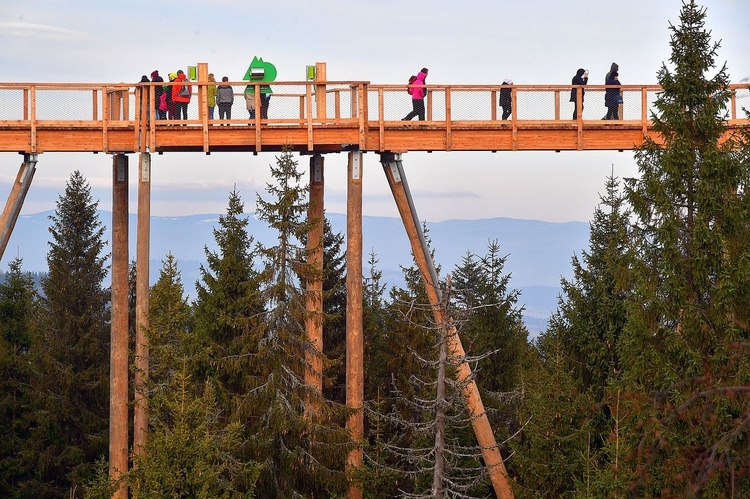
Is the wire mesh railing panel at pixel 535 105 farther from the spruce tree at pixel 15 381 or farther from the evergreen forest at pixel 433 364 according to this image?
the spruce tree at pixel 15 381

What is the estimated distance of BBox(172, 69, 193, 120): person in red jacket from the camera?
24250 millimetres

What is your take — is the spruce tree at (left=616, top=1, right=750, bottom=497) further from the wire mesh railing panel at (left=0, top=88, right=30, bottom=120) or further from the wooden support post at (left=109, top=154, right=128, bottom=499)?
the wire mesh railing panel at (left=0, top=88, right=30, bottom=120)

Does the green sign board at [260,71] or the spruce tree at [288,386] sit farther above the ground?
the green sign board at [260,71]

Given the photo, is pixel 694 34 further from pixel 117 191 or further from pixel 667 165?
pixel 117 191

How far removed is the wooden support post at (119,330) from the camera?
81.4 ft

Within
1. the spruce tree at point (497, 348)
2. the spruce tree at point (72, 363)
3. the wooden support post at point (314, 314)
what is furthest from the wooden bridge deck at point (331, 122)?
the spruce tree at point (72, 363)

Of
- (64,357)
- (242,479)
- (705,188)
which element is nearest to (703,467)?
(705,188)

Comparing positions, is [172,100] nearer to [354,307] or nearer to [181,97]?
[181,97]

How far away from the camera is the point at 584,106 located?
2472 centimetres

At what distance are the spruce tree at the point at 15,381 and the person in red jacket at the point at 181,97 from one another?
53.2 feet

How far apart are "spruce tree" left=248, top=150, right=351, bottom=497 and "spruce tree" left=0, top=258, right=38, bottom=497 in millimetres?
14543

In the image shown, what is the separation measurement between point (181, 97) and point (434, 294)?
23.6ft

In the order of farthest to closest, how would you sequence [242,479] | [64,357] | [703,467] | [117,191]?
[64,357] → [117,191] → [242,479] → [703,467]

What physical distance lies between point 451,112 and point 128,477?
1039cm
